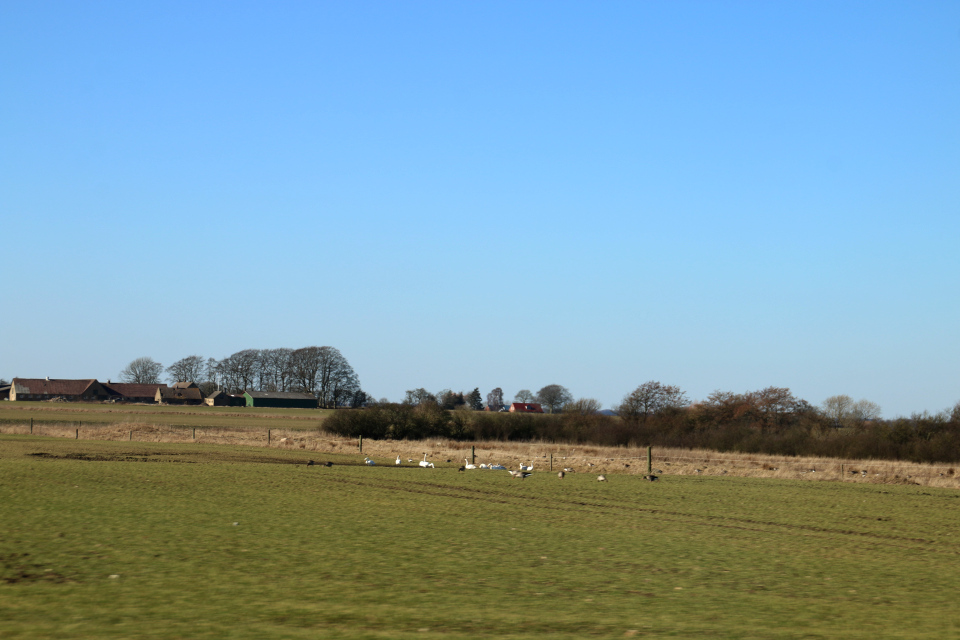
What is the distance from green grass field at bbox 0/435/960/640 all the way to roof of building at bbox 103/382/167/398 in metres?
126

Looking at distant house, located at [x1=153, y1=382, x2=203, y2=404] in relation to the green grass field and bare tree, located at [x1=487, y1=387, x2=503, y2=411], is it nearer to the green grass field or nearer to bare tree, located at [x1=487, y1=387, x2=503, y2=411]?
bare tree, located at [x1=487, y1=387, x2=503, y2=411]

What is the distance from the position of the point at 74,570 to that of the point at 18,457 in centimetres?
2389

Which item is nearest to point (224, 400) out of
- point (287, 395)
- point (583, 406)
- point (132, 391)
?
point (287, 395)

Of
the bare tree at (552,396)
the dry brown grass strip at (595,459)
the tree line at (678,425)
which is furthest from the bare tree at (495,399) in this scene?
the dry brown grass strip at (595,459)

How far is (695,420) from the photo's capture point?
67.6 meters

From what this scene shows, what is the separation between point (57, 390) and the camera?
440 ft

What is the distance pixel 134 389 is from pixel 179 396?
12413 mm

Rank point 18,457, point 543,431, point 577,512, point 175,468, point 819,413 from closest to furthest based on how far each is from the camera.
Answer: point 577,512 → point 175,468 → point 18,457 → point 819,413 → point 543,431

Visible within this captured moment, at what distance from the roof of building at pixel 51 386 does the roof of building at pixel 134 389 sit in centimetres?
396

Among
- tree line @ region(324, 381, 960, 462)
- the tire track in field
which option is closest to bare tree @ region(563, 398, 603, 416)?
tree line @ region(324, 381, 960, 462)

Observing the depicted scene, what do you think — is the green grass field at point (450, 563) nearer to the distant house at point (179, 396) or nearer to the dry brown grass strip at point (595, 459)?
the dry brown grass strip at point (595, 459)

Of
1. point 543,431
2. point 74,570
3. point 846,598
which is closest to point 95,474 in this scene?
point 74,570

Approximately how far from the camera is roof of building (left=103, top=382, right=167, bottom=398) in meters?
139

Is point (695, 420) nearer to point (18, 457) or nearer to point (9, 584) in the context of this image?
point (18, 457)
